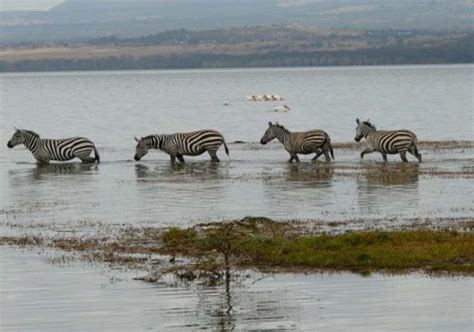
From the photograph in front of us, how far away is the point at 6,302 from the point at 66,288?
0.82m

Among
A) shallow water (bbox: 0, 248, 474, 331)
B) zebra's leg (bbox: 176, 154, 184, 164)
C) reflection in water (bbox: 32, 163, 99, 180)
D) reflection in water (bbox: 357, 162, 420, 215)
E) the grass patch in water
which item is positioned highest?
the grass patch in water

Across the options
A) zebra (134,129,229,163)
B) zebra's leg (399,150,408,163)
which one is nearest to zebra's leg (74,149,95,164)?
zebra (134,129,229,163)

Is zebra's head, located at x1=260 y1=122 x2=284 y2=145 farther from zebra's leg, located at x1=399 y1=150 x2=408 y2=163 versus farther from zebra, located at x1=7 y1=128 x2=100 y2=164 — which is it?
zebra, located at x1=7 y1=128 x2=100 y2=164

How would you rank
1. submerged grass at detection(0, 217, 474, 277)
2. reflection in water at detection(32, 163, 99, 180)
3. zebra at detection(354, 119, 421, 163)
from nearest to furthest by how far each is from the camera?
submerged grass at detection(0, 217, 474, 277) < reflection in water at detection(32, 163, 99, 180) < zebra at detection(354, 119, 421, 163)

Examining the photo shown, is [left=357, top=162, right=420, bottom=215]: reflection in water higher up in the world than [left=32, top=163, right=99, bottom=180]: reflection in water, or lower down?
higher up

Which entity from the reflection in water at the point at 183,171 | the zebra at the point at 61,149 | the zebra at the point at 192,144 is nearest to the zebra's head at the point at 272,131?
the zebra at the point at 192,144

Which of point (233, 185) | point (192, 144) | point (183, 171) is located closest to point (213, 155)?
point (192, 144)

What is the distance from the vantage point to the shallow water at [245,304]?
45.3 feet

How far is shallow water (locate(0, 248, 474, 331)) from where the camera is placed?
45.3 feet

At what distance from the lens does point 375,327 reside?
13.5 metres

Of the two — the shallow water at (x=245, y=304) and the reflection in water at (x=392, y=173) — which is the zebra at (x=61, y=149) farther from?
the shallow water at (x=245, y=304)

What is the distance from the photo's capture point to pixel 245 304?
582 inches

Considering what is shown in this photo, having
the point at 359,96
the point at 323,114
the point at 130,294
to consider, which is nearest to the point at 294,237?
the point at 130,294

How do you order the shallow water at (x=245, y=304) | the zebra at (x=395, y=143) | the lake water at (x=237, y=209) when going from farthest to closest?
the zebra at (x=395, y=143), the lake water at (x=237, y=209), the shallow water at (x=245, y=304)
